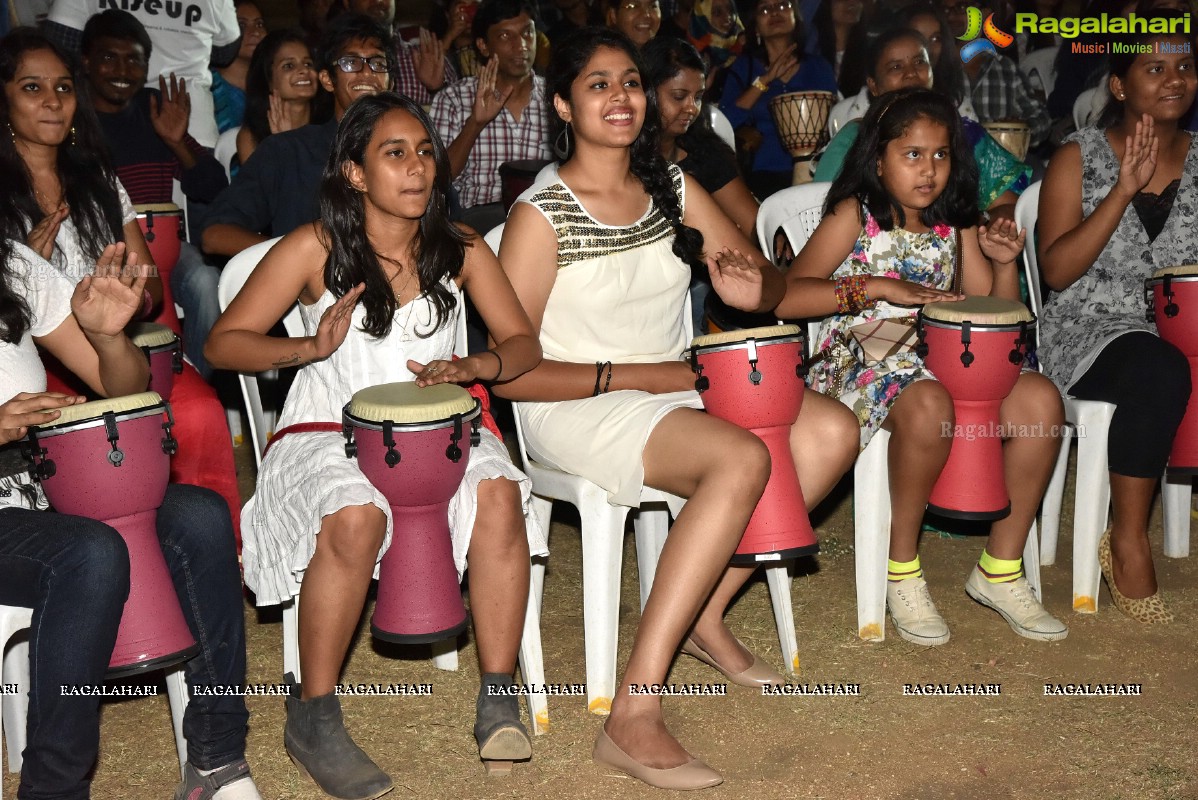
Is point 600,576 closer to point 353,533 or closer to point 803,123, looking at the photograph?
point 353,533

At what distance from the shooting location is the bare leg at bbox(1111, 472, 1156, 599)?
11.7ft

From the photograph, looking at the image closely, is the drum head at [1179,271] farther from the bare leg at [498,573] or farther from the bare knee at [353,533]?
the bare knee at [353,533]

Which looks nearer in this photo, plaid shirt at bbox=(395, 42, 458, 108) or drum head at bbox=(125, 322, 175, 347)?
drum head at bbox=(125, 322, 175, 347)

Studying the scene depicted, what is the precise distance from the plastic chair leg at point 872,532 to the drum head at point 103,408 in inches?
70.7

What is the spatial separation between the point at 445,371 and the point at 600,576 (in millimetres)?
612

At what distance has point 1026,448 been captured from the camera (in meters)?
3.45

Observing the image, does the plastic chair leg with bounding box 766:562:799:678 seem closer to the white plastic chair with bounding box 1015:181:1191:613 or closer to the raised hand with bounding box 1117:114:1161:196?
the white plastic chair with bounding box 1015:181:1191:613

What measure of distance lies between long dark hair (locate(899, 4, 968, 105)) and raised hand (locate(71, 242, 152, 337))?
314 cm

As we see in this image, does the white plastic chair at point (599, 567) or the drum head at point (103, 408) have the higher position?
the drum head at point (103, 408)

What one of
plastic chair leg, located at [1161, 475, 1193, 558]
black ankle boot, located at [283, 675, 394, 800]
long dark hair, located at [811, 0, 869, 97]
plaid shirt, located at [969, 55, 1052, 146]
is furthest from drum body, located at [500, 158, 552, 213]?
plaid shirt, located at [969, 55, 1052, 146]

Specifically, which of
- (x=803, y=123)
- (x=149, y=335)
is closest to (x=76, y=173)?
(x=149, y=335)

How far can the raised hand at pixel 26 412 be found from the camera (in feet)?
7.84

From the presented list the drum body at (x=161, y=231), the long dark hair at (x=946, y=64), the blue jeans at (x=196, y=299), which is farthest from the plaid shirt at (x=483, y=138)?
the long dark hair at (x=946, y=64)

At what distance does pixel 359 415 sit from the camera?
2643 mm
